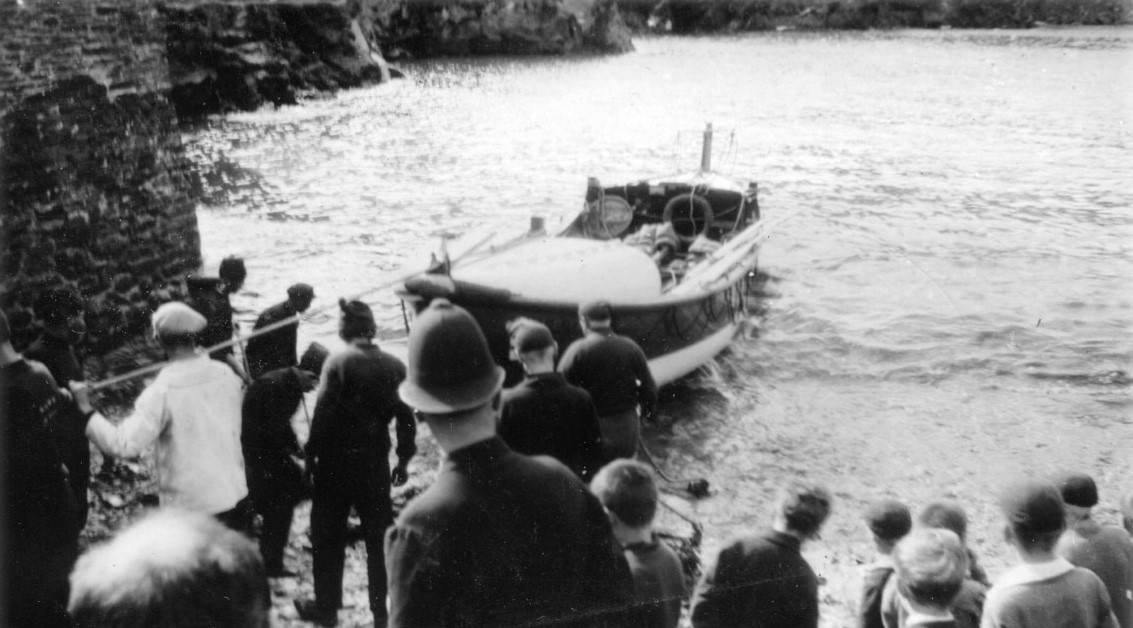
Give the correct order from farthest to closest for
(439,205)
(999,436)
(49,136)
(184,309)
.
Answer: (439,205)
(999,436)
(49,136)
(184,309)

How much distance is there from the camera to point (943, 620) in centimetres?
304

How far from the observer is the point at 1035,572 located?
317 cm

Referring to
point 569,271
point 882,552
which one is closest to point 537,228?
point 569,271

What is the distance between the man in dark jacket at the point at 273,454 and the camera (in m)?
4.39

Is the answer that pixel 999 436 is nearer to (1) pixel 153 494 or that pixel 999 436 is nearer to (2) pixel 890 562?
(2) pixel 890 562

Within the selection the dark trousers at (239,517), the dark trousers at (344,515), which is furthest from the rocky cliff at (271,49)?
the dark trousers at (344,515)

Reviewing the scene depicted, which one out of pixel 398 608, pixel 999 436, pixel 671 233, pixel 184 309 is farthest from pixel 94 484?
pixel 999 436

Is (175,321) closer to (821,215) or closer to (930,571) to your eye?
(930,571)

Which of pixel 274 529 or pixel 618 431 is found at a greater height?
pixel 618 431

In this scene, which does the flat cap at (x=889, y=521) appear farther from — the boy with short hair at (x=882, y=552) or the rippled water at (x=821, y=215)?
the rippled water at (x=821, y=215)

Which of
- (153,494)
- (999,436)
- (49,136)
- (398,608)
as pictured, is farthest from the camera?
(999,436)

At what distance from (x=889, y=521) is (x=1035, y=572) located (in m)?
0.74

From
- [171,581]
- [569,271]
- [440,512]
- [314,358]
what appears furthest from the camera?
[569,271]

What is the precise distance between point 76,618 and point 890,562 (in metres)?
3.30
